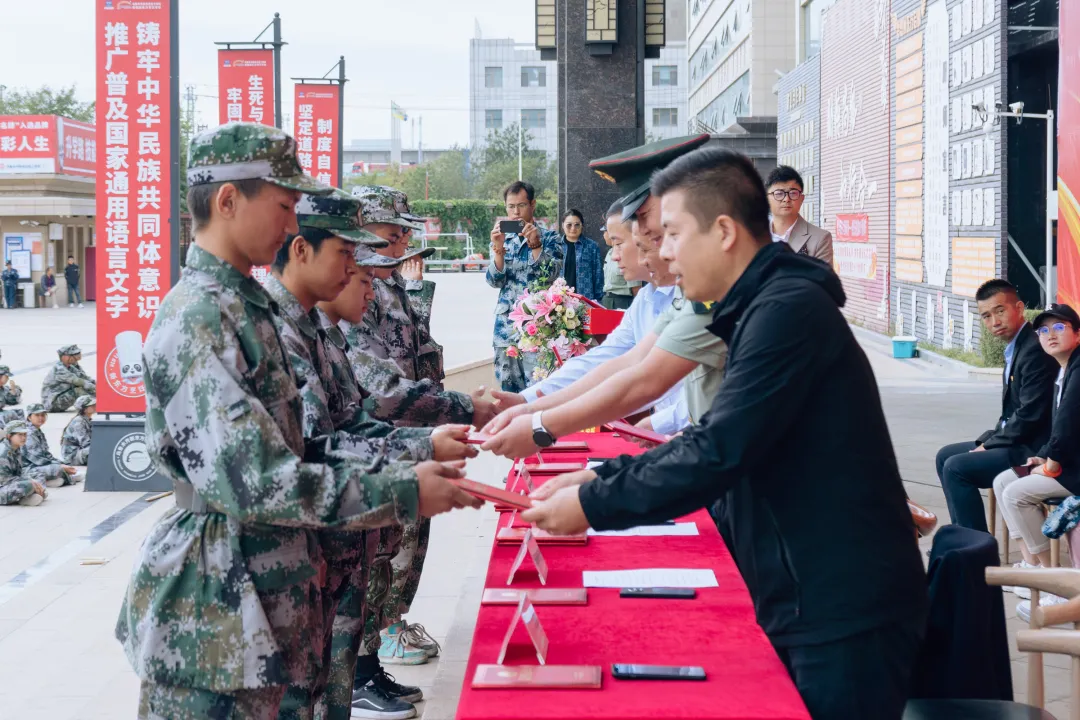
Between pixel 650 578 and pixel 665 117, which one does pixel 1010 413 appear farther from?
pixel 665 117

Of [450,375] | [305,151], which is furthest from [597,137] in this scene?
[305,151]

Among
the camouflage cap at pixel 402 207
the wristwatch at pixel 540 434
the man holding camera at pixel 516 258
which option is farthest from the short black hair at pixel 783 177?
the wristwatch at pixel 540 434

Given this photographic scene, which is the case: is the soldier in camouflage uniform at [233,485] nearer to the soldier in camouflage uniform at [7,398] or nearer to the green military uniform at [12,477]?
the green military uniform at [12,477]

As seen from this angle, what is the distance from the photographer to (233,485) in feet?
6.34

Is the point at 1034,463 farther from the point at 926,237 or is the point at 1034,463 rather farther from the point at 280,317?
the point at 926,237

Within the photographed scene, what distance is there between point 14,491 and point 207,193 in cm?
661

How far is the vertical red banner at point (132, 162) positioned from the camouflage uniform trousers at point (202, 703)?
587 centimetres

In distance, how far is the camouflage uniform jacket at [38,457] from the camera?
859 centimetres

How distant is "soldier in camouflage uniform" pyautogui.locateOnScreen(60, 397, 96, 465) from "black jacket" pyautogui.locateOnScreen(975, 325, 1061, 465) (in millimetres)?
7218

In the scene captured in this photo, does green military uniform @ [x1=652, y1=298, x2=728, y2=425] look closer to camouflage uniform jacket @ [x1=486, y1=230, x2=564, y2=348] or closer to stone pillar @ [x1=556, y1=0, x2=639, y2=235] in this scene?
camouflage uniform jacket @ [x1=486, y1=230, x2=564, y2=348]

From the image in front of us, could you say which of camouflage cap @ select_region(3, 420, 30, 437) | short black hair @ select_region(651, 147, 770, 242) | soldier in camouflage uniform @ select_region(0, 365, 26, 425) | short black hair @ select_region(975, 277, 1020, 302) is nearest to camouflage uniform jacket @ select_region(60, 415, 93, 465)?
soldier in camouflage uniform @ select_region(0, 365, 26, 425)

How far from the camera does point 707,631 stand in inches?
83.7

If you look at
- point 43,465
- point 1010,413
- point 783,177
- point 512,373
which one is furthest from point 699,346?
point 43,465

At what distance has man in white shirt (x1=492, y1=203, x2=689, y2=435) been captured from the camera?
153 inches
